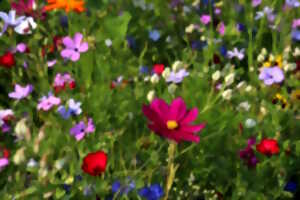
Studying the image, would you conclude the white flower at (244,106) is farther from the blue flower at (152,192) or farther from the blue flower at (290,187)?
the blue flower at (152,192)

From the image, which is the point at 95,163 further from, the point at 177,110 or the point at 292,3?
the point at 292,3

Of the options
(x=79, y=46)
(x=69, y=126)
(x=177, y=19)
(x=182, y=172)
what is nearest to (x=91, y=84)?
(x=79, y=46)

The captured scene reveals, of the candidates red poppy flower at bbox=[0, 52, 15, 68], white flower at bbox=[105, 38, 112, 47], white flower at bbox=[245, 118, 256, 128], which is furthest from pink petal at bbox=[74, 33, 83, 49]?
white flower at bbox=[245, 118, 256, 128]

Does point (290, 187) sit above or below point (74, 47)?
below

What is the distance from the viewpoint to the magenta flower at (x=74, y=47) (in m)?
2.28

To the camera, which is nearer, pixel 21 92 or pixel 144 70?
pixel 21 92

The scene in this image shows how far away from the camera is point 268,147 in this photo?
1.82 meters

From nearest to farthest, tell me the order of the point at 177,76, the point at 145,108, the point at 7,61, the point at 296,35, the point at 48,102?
the point at 145,108
the point at 48,102
the point at 177,76
the point at 7,61
the point at 296,35

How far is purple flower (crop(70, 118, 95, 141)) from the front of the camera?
73.5 inches

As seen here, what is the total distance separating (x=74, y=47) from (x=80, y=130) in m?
0.52

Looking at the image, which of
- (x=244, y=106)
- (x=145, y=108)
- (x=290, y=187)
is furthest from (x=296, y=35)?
(x=145, y=108)

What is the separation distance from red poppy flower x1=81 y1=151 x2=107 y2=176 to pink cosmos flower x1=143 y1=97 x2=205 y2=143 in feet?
0.53

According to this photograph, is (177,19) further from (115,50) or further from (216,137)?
(216,137)

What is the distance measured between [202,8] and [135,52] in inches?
18.2
